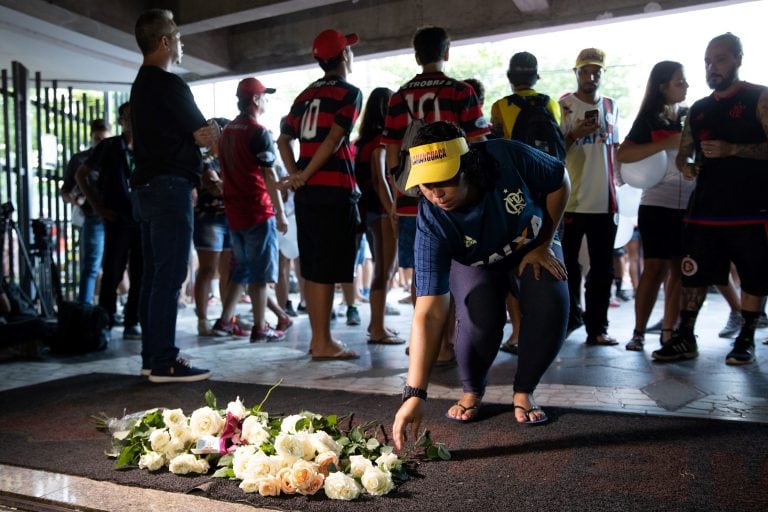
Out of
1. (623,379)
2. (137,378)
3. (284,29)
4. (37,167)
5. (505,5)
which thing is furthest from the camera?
(284,29)

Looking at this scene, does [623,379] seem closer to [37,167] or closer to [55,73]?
[37,167]

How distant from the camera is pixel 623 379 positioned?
401 cm

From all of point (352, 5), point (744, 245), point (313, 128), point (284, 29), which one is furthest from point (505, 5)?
point (744, 245)

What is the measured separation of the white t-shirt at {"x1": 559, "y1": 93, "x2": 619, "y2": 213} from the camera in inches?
196

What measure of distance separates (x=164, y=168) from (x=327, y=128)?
1126mm

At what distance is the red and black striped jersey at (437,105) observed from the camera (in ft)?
14.2

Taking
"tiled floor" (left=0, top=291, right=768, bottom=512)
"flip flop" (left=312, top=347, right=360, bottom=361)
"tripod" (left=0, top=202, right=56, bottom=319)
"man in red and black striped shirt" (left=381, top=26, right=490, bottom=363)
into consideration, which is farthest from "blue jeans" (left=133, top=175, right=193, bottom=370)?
"tripod" (left=0, top=202, right=56, bottom=319)

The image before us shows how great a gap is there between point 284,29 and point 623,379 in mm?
6122

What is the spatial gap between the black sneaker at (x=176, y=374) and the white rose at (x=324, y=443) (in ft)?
6.23

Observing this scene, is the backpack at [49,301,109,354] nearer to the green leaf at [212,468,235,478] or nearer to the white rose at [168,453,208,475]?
the white rose at [168,453,208,475]

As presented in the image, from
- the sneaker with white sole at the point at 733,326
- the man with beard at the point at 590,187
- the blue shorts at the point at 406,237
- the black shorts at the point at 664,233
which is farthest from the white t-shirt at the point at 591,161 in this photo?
the sneaker with white sole at the point at 733,326

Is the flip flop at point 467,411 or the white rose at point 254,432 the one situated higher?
the white rose at point 254,432

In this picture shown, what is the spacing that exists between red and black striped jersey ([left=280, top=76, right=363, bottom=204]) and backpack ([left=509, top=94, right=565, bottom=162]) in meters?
1.03

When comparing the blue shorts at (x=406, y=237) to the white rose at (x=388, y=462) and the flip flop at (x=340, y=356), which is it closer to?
the flip flop at (x=340, y=356)
